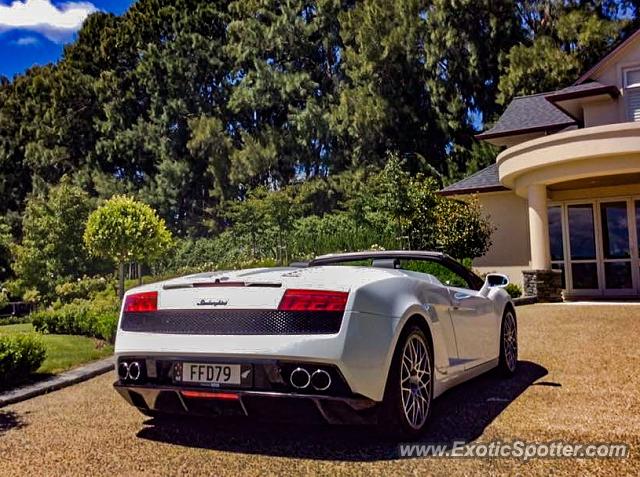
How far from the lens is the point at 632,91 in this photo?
634 inches

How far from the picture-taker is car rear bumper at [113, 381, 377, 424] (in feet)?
10.2

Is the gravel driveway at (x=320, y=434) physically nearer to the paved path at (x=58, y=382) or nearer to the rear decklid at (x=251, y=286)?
the paved path at (x=58, y=382)

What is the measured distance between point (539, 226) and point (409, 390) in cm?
1221

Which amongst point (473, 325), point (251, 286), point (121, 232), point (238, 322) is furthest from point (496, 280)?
point (121, 232)

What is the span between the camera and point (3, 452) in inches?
146

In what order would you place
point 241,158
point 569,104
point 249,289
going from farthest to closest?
point 241,158
point 569,104
point 249,289

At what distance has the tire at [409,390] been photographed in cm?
334

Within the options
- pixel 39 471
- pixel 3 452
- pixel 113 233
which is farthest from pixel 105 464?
pixel 113 233

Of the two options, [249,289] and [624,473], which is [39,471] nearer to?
[249,289]

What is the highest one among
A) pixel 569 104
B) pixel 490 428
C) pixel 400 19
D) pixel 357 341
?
pixel 400 19

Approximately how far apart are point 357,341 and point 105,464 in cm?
167

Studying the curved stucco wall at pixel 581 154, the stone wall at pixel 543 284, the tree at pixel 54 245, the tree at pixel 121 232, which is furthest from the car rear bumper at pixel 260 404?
the tree at pixel 54 245

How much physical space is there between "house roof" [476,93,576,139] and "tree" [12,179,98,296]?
62.7 feet

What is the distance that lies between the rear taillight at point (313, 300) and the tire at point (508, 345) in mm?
2793
